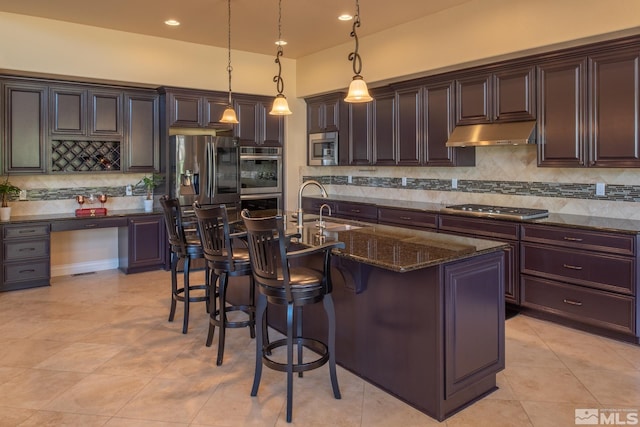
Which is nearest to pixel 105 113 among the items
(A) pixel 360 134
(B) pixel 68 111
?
(B) pixel 68 111

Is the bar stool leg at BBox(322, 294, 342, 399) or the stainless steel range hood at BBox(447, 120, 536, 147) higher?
the stainless steel range hood at BBox(447, 120, 536, 147)

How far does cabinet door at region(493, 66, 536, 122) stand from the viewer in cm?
435

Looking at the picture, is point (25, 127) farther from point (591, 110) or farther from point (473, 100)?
point (591, 110)

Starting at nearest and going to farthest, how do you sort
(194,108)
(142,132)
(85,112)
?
1. (85,112)
2. (142,132)
3. (194,108)

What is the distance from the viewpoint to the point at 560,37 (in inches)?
155

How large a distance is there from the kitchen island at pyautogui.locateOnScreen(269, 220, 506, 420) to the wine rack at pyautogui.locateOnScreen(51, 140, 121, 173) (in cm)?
401

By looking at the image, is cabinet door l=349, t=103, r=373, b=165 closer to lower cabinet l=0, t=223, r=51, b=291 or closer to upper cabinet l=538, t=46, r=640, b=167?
upper cabinet l=538, t=46, r=640, b=167

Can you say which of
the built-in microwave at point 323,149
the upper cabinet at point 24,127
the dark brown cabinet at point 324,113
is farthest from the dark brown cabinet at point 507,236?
the upper cabinet at point 24,127

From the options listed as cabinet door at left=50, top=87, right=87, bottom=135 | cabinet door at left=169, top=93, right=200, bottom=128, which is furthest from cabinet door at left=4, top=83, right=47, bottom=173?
cabinet door at left=169, top=93, right=200, bottom=128

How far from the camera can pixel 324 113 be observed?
688 centimetres

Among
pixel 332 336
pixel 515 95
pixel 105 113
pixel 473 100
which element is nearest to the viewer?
pixel 332 336

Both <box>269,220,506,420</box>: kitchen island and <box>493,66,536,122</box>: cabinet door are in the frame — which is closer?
<box>269,220,506,420</box>: kitchen island

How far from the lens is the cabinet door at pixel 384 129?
231 inches

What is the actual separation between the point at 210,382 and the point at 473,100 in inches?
147
